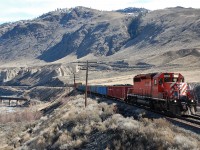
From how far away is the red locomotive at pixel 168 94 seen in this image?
79.2 feet

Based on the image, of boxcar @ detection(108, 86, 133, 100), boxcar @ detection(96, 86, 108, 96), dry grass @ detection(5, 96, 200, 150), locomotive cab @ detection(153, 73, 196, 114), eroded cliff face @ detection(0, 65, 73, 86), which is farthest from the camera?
eroded cliff face @ detection(0, 65, 73, 86)

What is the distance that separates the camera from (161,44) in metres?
178

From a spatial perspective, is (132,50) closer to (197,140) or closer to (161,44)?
(161,44)

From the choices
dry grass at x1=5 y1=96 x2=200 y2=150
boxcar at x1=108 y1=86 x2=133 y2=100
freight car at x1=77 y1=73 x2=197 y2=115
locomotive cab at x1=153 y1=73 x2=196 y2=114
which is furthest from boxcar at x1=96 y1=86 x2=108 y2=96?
locomotive cab at x1=153 y1=73 x2=196 y2=114

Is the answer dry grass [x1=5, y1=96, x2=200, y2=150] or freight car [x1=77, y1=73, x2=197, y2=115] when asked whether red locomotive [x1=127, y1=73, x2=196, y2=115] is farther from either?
dry grass [x1=5, y1=96, x2=200, y2=150]

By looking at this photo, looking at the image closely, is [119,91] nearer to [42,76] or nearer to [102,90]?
[102,90]

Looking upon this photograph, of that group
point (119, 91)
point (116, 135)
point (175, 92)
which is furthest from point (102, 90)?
point (116, 135)

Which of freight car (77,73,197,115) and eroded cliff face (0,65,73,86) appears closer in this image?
freight car (77,73,197,115)

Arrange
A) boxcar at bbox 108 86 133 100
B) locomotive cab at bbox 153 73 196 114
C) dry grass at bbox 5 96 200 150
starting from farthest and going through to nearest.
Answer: boxcar at bbox 108 86 133 100, locomotive cab at bbox 153 73 196 114, dry grass at bbox 5 96 200 150

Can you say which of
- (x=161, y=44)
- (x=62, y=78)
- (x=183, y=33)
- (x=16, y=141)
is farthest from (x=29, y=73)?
(x=16, y=141)

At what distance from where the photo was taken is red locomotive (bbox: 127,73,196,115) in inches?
950

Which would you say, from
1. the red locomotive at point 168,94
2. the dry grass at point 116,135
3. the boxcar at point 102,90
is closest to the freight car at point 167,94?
the red locomotive at point 168,94

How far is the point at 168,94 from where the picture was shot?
83.0ft

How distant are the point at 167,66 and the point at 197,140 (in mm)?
112844
